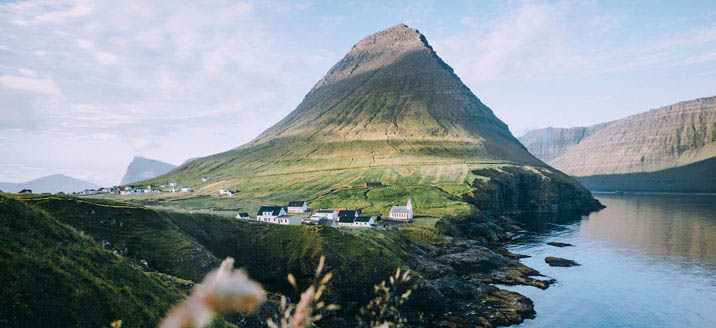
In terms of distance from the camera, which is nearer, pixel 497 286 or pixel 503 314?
pixel 503 314

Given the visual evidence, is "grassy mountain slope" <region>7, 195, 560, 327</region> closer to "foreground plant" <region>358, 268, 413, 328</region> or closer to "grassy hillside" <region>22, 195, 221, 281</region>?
"grassy hillside" <region>22, 195, 221, 281</region>

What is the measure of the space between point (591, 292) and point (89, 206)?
8321 centimetres

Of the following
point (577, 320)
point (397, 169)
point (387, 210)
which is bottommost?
point (577, 320)

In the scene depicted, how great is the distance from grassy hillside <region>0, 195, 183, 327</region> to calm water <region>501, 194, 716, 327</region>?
168ft

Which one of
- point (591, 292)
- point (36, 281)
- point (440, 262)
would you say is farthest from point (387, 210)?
point (36, 281)

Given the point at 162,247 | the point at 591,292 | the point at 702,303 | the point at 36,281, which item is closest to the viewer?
the point at 36,281

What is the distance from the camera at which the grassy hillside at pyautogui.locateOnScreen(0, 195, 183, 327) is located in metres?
16.7

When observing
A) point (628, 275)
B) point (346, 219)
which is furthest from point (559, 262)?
point (346, 219)

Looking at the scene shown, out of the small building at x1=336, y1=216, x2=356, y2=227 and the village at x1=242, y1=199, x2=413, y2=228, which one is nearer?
the village at x1=242, y1=199, x2=413, y2=228

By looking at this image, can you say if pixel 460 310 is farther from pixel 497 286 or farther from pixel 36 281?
pixel 36 281

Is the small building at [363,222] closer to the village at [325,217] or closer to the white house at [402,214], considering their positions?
the village at [325,217]

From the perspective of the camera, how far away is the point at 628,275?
244 ft

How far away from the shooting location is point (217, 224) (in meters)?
60.2

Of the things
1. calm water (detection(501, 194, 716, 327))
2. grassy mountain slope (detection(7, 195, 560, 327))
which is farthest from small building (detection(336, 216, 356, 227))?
calm water (detection(501, 194, 716, 327))
